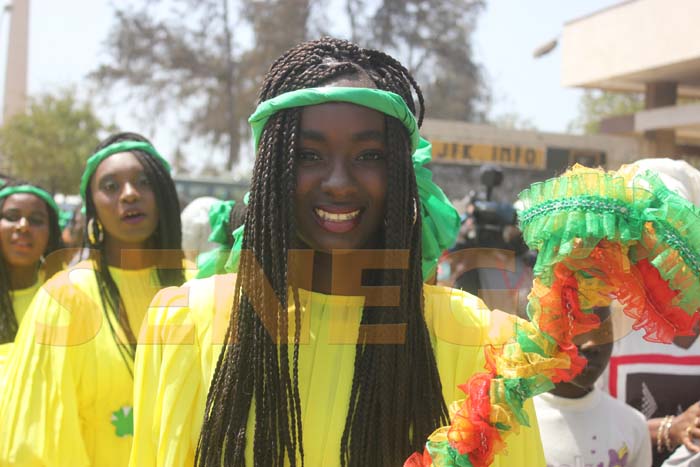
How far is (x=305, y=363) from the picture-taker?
182 centimetres

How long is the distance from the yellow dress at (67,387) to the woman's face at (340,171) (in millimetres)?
1364

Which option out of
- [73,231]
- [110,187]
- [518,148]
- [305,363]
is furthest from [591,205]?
[518,148]

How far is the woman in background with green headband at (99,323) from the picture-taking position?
8.63 ft

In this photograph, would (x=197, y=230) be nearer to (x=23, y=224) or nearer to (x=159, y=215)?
(x=23, y=224)

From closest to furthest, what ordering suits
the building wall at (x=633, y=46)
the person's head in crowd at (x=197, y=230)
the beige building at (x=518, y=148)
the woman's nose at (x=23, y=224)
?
the woman's nose at (x=23, y=224)
the person's head in crowd at (x=197, y=230)
the building wall at (x=633, y=46)
the beige building at (x=518, y=148)

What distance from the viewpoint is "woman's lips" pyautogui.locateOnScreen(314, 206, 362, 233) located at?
1.73 m

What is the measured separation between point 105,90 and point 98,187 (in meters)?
25.1

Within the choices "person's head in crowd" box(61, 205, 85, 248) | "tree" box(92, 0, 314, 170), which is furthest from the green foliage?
"person's head in crowd" box(61, 205, 85, 248)

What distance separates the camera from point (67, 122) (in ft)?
80.0

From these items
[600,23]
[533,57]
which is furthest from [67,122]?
[600,23]

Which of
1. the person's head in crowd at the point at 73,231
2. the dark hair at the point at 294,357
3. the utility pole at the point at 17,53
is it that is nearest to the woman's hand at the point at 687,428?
the dark hair at the point at 294,357

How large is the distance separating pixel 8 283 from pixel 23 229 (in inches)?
11.3

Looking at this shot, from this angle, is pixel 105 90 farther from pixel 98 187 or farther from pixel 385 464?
pixel 385 464

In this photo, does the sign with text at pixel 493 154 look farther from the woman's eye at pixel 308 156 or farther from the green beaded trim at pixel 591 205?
the green beaded trim at pixel 591 205
